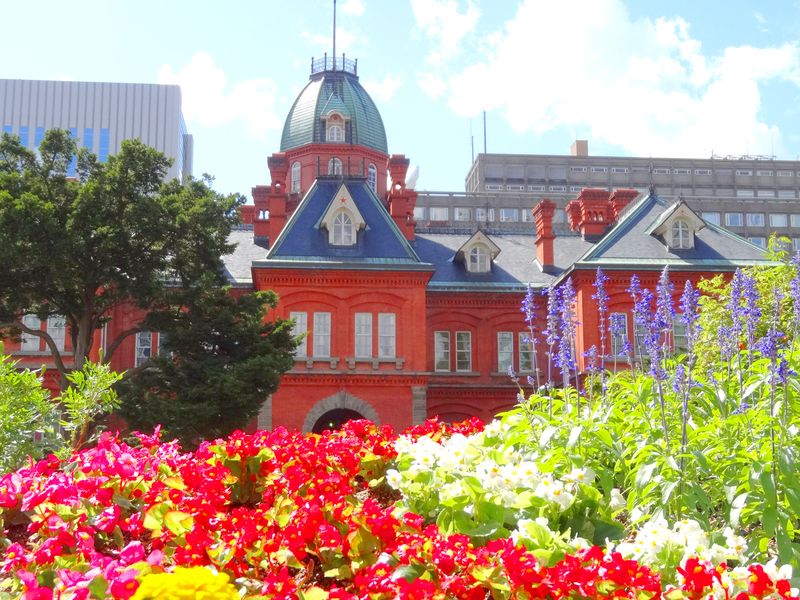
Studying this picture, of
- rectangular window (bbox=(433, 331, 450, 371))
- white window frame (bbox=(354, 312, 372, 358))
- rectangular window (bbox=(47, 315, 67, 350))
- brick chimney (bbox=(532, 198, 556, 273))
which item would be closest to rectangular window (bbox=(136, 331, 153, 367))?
rectangular window (bbox=(47, 315, 67, 350))

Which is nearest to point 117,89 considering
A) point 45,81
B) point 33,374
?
point 45,81

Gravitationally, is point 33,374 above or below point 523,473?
above

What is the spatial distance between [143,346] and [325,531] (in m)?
30.0

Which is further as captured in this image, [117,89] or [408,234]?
[117,89]

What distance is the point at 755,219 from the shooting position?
3398 inches

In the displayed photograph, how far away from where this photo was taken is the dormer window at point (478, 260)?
36562mm

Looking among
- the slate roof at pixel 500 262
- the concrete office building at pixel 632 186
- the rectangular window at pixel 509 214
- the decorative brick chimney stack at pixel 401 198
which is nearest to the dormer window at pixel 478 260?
the slate roof at pixel 500 262

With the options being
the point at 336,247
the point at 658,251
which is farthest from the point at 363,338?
the point at 658,251

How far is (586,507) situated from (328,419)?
25.8m

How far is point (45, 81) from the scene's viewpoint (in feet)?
346

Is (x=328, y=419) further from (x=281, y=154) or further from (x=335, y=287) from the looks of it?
(x=281, y=154)

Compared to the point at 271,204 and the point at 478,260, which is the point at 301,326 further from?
the point at 478,260

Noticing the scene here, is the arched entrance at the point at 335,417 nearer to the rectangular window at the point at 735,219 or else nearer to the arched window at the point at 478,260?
the arched window at the point at 478,260

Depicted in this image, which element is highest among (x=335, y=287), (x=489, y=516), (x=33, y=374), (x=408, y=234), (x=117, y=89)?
(x=117, y=89)
